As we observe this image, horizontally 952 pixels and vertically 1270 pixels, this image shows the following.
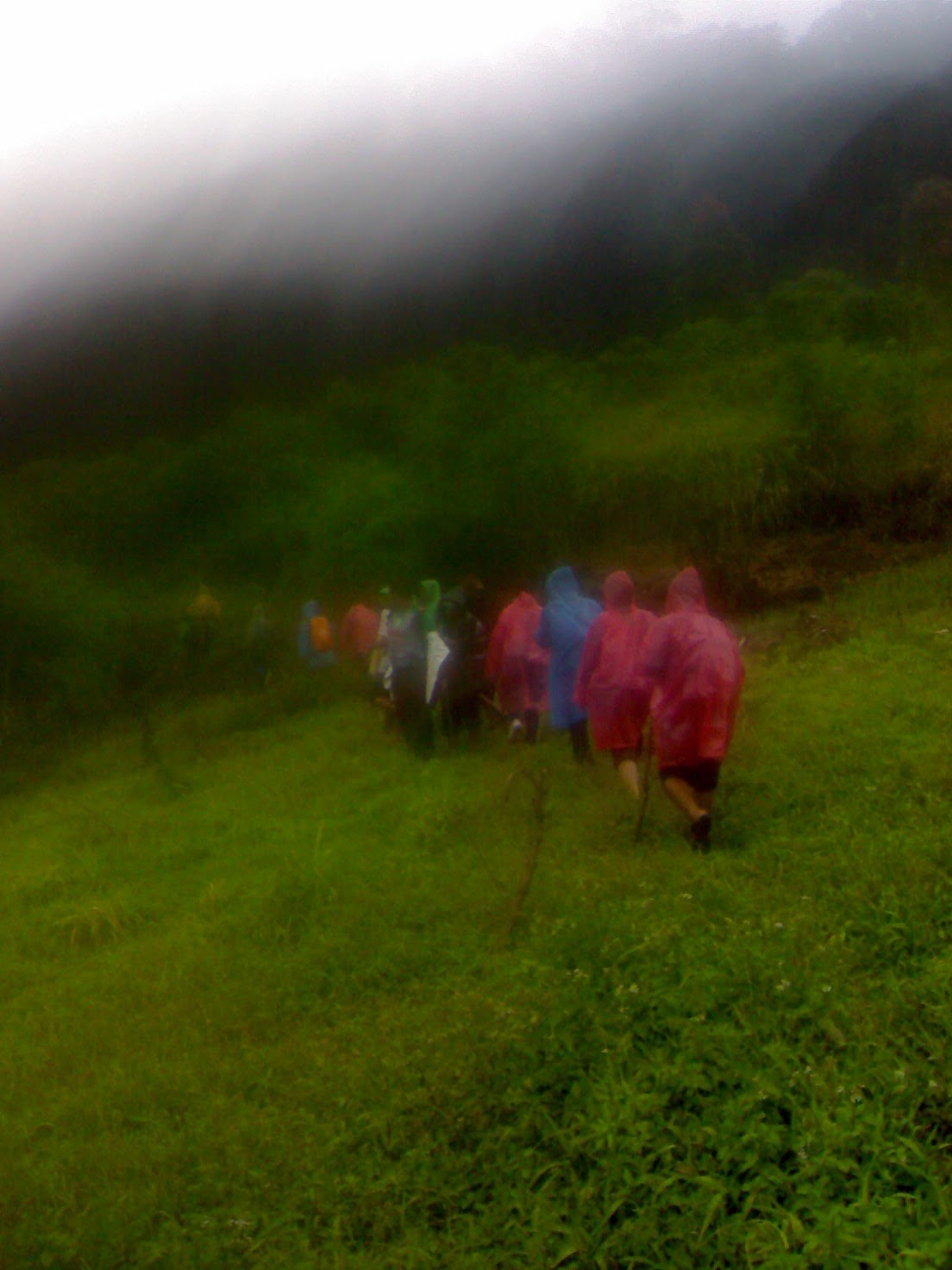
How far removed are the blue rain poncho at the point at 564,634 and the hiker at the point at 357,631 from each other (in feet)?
2.33

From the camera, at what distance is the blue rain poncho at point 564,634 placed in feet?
15.4

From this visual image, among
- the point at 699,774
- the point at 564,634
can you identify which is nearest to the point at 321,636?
the point at 564,634

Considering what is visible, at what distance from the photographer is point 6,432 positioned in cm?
459

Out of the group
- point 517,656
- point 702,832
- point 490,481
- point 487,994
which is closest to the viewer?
point 487,994

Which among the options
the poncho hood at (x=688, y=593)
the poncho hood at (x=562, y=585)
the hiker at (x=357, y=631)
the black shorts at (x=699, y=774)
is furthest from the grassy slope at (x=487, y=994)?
the poncho hood at (x=562, y=585)

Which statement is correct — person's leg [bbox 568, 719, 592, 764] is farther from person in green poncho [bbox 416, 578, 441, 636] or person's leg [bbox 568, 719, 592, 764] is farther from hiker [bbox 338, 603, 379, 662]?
hiker [bbox 338, 603, 379, 662]

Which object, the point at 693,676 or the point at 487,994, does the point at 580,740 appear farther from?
the point at 487,994

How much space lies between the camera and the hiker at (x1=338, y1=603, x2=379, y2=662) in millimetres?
4289

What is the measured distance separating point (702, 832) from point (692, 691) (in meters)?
0.50

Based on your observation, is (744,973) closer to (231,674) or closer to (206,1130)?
(206,1130)

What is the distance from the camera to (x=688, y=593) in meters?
4.34

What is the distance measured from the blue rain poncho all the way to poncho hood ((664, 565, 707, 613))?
0.43 meters

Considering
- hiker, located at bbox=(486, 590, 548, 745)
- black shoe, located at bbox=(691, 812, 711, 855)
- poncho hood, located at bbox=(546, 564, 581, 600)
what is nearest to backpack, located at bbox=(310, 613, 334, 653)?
hiker, located at bbox=(486, 590, 548, 745)

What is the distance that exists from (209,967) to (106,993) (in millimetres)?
328
